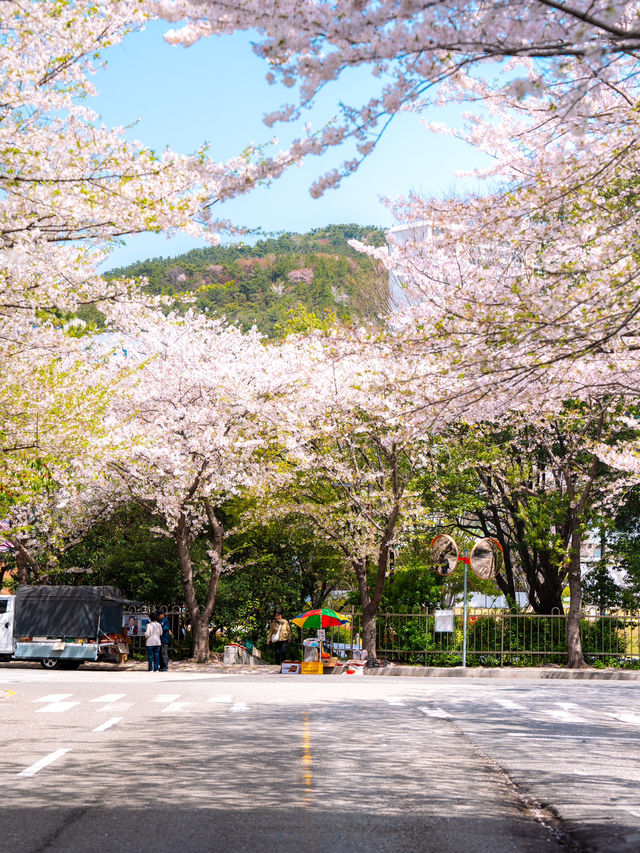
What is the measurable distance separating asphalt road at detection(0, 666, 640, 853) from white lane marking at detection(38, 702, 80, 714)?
3 centimetres

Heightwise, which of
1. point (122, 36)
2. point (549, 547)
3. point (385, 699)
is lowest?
point (385, 699)

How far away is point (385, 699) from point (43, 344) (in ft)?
28.9

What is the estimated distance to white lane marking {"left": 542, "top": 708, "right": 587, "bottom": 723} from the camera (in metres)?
14.1

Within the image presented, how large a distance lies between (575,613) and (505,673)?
103 inches

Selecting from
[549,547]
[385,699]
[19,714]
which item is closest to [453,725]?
[385,699]

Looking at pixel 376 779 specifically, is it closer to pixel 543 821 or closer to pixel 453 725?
pixel 543 821

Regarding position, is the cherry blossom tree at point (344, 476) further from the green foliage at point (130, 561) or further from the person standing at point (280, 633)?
the green foliage at point (130, 561)

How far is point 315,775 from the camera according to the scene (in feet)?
29.3

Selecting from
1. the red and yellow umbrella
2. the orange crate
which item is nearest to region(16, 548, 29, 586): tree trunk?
the red and yellow umbrella

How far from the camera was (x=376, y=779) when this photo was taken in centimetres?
884

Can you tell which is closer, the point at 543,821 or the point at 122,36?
the point at 543,821

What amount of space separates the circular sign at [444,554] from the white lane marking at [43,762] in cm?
2026

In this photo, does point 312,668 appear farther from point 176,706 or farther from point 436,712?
point 436,712

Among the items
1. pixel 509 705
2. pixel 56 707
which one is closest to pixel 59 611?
pixel 56 707
